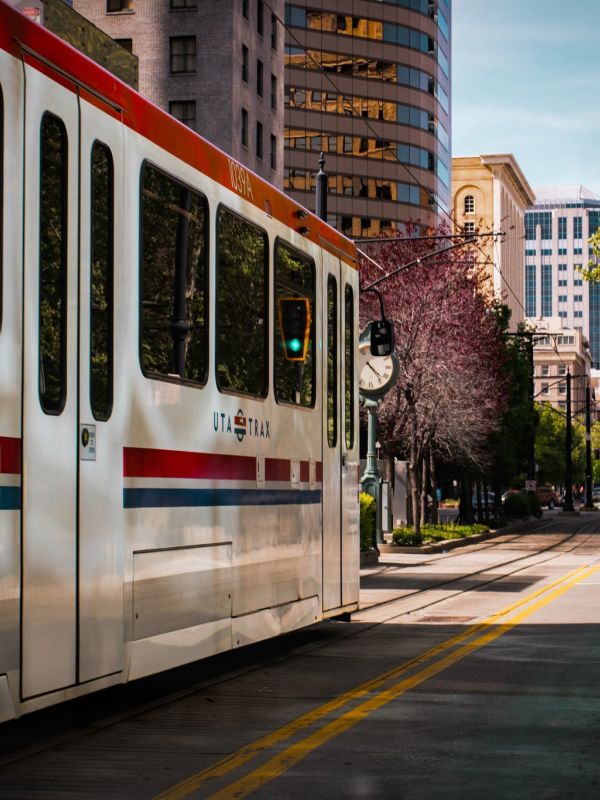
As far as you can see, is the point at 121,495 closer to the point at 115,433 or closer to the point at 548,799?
the point at 115,433

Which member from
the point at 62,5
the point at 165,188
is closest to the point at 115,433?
the point at 165,188

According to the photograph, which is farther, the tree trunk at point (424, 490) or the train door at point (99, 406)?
the tree trunk at point (424, 490)

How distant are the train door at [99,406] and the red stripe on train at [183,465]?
220 millimetres

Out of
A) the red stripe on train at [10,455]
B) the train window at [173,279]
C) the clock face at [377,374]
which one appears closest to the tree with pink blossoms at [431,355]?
the clock face at [377,374]

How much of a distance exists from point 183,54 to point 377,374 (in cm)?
3749

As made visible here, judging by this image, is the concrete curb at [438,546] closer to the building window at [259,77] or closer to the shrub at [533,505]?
the shrub at [533,505]

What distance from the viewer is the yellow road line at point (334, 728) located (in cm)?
709

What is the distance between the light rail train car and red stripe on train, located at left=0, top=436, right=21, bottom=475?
1 cm

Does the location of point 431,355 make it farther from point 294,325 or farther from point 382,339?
point 294,325

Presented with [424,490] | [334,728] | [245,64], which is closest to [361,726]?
[334,728]

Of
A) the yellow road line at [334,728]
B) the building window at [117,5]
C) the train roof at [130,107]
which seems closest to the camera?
the train roof at [130,107]

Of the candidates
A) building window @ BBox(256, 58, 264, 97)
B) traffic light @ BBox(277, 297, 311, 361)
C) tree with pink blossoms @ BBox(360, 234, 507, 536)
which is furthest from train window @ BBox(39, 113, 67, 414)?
building window @ BBox(256, 58, 264, 97)

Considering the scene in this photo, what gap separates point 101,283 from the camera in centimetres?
782

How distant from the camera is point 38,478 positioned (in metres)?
6.96
